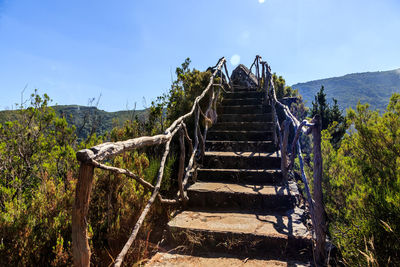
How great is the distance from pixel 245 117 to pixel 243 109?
461 mm

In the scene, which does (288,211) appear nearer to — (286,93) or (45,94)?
(45,94)

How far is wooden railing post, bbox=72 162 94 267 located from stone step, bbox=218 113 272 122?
4.56 metres

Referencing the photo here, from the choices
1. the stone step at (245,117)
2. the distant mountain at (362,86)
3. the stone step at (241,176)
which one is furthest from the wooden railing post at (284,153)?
the distant mountain at (362,86)

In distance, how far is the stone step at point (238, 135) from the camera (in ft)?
15.0

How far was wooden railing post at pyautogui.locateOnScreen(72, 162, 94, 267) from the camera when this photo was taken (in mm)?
1118

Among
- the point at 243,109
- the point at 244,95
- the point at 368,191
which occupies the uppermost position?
the point at 244,95

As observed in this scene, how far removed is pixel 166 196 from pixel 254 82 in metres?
8.71

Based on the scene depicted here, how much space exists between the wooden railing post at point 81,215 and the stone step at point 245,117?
180 inches

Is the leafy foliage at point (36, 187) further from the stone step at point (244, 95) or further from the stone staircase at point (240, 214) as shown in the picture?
the stone step at point (244, 95)

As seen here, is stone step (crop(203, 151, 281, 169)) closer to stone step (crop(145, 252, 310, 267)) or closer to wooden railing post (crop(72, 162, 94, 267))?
stone step (crop(145, 252, 310, 267))

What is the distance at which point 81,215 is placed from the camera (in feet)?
3.70

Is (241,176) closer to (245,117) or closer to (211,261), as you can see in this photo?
(211,261)

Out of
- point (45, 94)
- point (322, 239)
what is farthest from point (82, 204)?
point (45, 94)

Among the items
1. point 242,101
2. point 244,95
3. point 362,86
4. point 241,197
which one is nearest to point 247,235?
point 241,197
